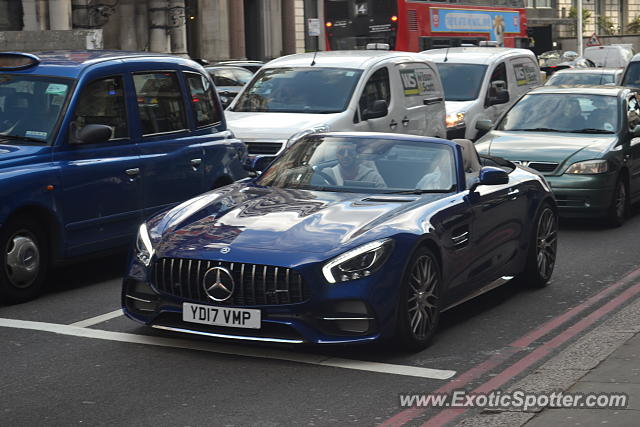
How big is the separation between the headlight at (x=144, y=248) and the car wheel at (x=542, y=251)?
337 cm

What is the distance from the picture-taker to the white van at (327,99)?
14.8 m

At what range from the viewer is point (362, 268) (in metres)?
7.33

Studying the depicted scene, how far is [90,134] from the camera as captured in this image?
9930 mm

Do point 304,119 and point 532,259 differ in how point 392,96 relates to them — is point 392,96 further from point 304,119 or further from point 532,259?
point 532,259

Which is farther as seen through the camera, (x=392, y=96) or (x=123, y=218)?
(x=392, y=96)

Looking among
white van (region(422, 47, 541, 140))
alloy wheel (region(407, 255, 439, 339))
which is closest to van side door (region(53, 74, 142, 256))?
alloy wheel (region(407, 255, 439, 339))

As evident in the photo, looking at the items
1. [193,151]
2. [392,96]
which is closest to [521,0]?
[392,96]

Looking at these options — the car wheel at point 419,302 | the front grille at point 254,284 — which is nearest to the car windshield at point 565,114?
the car wheel at point 419,302

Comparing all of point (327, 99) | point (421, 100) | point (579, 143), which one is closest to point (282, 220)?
point (579, 143)

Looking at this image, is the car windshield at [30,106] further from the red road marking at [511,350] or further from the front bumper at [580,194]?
the front bumper at [580,194]

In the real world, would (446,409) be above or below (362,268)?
below

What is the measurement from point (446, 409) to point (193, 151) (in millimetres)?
5536

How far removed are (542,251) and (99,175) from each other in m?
3.71

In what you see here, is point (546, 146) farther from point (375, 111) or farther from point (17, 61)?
point (17, 61)
